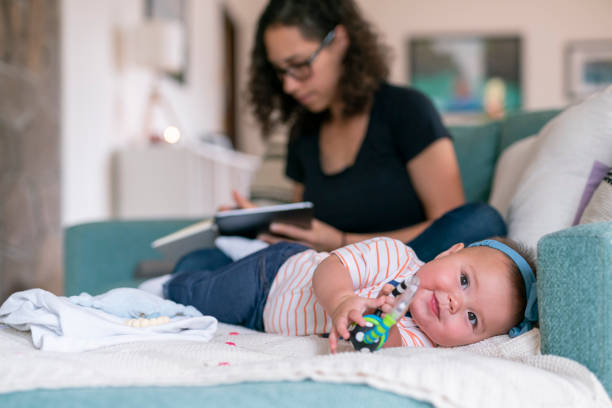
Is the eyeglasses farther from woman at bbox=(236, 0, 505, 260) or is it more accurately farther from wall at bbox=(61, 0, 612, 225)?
wall at bbox=(61, 0, 612, 225)

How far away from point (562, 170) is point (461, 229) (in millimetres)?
259

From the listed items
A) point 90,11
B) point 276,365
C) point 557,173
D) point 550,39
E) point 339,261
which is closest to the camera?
point 276,365

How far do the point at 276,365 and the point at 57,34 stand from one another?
2.73m

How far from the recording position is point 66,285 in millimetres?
1899

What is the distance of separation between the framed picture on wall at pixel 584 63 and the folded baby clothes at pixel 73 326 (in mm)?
6698

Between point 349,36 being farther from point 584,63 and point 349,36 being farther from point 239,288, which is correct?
point 584,63

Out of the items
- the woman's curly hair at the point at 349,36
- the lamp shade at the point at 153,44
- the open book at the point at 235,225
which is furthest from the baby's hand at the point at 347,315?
the lamp shade at the point at 153,44

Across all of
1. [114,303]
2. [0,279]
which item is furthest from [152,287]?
[0,279]

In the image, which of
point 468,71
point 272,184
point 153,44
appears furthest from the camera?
point 468,71

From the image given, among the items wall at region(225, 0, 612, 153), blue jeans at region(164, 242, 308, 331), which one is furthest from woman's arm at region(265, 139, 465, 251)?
wall at region(225, 0, 612, 153)

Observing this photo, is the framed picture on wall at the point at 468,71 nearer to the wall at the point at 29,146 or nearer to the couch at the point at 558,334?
the wall at the point at 29,146

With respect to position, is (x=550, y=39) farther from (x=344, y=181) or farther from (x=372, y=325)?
(x=372, y=325)

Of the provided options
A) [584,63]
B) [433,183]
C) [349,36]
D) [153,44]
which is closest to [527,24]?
[584,63]

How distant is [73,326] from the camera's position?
35.4 inches
